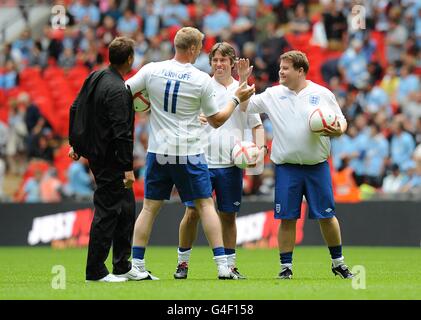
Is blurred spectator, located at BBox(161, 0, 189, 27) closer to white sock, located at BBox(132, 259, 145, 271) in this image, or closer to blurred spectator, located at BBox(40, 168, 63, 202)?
blurred spectator, located at BBox(40, 168, 63, 202)

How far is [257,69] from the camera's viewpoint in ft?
72.7

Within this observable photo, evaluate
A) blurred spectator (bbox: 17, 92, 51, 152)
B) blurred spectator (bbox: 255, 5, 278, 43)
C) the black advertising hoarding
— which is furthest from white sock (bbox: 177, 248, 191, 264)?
blurred spectator (bbox: 255, 5, 278, 43)

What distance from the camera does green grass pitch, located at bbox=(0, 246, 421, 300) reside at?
9.00 meters

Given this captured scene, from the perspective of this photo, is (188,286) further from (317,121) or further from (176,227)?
(176,227)

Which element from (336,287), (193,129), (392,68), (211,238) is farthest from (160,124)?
(392,68)

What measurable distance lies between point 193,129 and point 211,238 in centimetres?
110

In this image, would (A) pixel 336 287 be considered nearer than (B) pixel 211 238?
Yes

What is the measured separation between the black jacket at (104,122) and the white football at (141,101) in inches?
13.6

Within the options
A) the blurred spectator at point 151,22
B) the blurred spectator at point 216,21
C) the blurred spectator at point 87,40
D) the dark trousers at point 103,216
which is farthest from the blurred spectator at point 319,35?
the dark trousers at point 103,216

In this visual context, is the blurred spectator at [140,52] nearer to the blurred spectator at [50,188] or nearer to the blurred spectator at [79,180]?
the blurred spectator at [79,180]

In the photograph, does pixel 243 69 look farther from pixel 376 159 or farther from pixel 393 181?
pixel 376 159

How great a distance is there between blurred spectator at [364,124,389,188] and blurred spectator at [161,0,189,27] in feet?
20.7

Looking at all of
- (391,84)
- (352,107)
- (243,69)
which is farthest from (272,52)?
(243,69)
